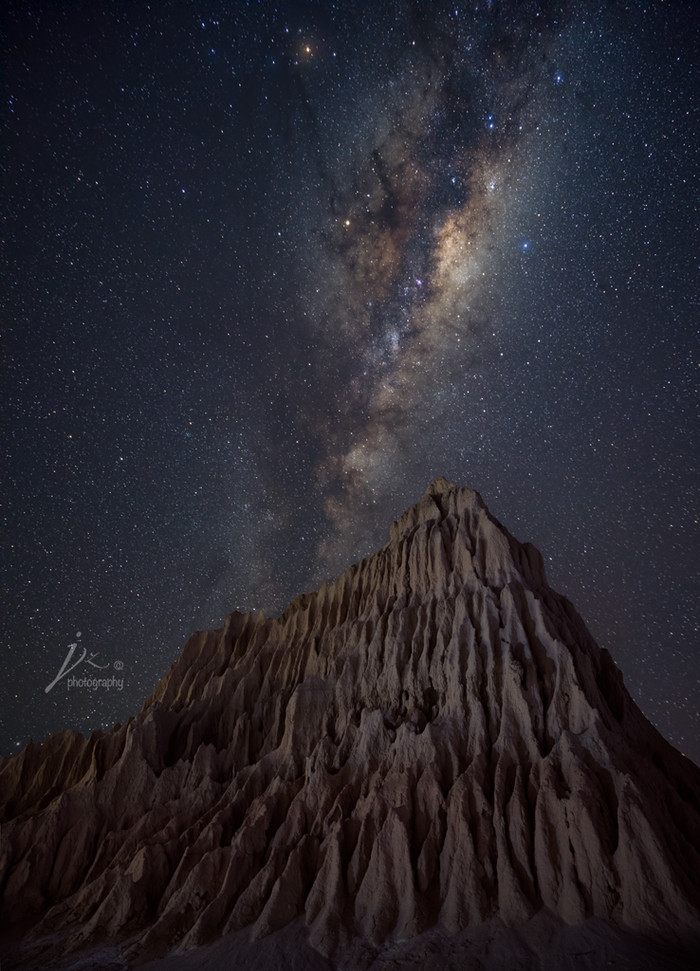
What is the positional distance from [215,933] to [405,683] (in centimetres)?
1548

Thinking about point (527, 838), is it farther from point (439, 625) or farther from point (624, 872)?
point (439, 625)

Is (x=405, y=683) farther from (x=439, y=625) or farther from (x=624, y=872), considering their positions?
(x=624, y=872)

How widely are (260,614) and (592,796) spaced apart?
33463 mm

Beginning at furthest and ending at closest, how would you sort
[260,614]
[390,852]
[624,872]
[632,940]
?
[260,614], [390,852], [624,872], [632,940]

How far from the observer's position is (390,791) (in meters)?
24.1

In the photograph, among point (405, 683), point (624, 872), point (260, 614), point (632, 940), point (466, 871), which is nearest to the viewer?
point (632, 940)

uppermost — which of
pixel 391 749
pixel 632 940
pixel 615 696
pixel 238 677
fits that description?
pixel 238 677

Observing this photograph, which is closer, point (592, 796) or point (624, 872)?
point (624, 872)

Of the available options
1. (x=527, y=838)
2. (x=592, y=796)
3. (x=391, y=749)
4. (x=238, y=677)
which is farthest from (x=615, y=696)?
(x=238, y=677)

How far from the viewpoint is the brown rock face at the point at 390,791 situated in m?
19.3

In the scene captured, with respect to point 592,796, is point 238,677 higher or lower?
higher

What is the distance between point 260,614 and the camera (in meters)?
47.3

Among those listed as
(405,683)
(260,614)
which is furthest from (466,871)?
(260,614)

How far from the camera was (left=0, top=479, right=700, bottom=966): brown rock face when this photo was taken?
1927 centimetres
